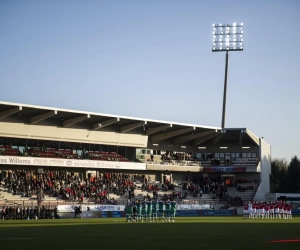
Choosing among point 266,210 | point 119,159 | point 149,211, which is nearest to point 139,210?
point 149,211

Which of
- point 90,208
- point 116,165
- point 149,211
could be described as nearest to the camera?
point 149,211

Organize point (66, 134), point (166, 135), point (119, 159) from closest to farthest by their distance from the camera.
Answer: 1. point (66, 134)
2. point (119, 159)
3. point (166, 135)

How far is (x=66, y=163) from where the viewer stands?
220 ft

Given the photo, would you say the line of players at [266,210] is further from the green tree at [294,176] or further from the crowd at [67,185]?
the green tree at [294,176]

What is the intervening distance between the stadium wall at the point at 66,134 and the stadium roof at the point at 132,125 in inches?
19.5

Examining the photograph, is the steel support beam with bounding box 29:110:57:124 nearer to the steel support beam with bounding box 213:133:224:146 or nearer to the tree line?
the steel support beam with bounding box 213:133:224:146

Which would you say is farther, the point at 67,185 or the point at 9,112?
the point at 67,185

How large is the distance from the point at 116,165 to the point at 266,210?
75.2 ft

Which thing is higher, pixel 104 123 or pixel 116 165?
pixel 104 123

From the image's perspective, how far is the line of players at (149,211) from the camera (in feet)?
148

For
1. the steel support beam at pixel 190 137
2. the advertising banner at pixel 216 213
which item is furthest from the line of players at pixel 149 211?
the steel support beam at pixel 190 137

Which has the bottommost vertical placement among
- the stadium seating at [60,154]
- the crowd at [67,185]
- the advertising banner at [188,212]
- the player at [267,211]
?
the advertising banner at [188,212]

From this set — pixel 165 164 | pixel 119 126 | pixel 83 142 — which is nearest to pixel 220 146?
pixel 165 164

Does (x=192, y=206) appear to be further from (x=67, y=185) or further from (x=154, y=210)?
(x=154, y=210)
